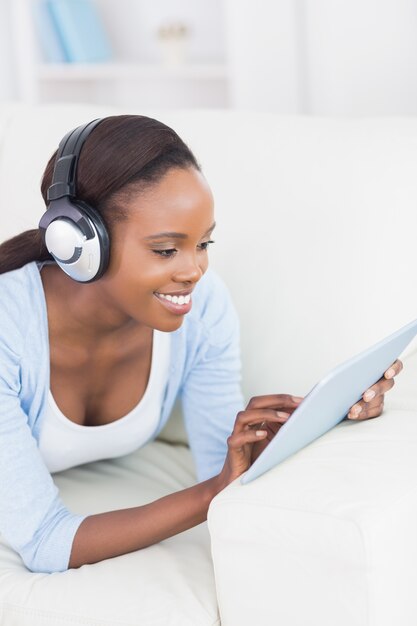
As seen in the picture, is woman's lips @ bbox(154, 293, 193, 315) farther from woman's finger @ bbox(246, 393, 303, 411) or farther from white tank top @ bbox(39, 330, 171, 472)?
white tank top @ bbox(39, 330, 171, 472)

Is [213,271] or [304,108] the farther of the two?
[304,108]

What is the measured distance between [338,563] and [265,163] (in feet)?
2.51

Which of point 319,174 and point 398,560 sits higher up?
point 319,174

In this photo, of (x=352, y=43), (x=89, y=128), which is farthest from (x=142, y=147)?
(x=352, y=43)

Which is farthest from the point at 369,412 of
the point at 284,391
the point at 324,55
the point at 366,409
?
the point at 324,55

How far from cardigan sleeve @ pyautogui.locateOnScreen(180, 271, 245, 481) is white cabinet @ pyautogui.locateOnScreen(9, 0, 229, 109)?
1585 millimetres

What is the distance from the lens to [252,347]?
1575mm

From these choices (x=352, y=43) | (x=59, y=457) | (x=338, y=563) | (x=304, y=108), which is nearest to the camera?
(x=338, y=563)

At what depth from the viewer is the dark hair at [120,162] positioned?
1.19m

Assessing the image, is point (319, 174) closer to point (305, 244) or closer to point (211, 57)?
point (305, 244)

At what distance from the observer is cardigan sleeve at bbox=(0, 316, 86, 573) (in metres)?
1.27

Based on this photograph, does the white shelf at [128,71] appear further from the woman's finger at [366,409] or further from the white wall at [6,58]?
the woman's finger at [366,409]

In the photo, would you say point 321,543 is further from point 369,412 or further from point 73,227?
point 73,227

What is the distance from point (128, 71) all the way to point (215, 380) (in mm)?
1756
